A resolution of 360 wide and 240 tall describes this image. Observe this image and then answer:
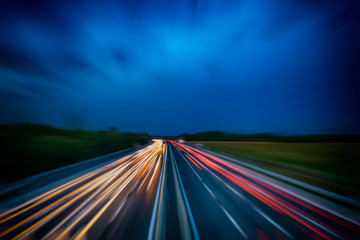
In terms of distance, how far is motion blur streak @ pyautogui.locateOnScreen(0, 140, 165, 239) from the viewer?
267cm

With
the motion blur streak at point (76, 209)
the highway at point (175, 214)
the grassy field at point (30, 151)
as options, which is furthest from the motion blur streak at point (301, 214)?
the grassy field at point (30, 151)

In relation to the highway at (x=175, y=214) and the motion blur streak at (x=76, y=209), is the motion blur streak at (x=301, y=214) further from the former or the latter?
the motion blur streak at (x=76, y=209)

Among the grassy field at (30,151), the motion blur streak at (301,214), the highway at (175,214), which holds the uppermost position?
the grassy field at (30,151)

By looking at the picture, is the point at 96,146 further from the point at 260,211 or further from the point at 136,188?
the point at 260,211

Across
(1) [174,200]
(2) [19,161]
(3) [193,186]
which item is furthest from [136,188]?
(2) [19,161]

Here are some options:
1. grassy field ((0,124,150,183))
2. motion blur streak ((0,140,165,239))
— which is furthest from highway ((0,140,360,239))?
grassy field ((0,124,150,183))

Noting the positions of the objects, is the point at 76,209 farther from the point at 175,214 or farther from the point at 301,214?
the point at 301,214

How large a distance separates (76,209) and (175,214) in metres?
2.99

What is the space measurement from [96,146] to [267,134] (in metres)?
39.6

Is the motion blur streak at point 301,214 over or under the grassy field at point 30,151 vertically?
under

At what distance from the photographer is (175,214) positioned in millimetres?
3355

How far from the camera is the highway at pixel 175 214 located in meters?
2.67

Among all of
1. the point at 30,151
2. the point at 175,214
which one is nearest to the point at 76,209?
the point at 175,214

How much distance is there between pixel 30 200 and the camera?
13.0 feet
